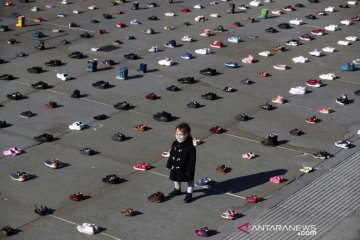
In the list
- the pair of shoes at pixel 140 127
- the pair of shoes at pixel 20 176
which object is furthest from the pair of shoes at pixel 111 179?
the pair of shoes at pixel 140 127

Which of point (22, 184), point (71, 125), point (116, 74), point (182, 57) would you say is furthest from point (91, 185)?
point (182, 57)

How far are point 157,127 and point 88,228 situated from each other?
5.64 meters

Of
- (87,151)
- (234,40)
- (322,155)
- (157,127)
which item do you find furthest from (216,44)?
(87,151)

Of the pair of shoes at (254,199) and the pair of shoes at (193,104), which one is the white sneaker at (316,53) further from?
the pair of shoes at (254,199)

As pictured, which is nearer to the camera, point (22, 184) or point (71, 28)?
point (22, 184)

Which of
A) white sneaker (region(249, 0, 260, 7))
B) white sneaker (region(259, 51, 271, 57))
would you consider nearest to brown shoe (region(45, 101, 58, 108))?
white sneaker (region(259, 51, 271, 57))

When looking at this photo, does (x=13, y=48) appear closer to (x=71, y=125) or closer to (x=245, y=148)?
(x=71, y=125)

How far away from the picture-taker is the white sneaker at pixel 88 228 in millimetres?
14375

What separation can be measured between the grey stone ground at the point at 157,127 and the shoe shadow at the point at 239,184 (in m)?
0.04

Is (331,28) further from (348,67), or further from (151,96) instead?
(151,96)

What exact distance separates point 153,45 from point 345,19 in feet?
27.8

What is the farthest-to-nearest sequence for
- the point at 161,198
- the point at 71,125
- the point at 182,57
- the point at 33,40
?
the point at 33,40 < the point at 182,57 < the point at 71,125 < the point at 161,198

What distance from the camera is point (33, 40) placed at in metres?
26.9

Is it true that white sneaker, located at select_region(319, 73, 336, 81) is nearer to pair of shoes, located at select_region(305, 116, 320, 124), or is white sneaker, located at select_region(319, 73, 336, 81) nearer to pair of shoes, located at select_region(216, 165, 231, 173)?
pair of shoes, located at select_region(305, 116, 320, 124)
